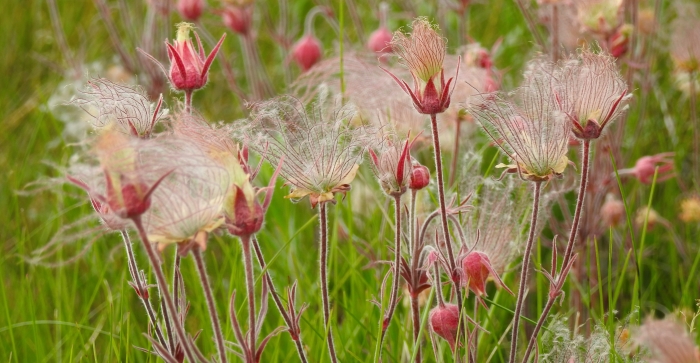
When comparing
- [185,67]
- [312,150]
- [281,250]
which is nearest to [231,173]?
[312,150]

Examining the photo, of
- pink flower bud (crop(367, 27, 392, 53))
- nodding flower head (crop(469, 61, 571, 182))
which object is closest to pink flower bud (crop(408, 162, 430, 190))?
nodding flower head (crop(469, 61, 571, 182))

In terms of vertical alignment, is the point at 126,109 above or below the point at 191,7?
below

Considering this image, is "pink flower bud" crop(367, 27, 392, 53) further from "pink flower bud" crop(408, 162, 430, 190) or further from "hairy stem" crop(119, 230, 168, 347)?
"hairy stem" crop(119, 230, 168, 347)

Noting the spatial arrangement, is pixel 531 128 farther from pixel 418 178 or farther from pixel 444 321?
pixel 444 321

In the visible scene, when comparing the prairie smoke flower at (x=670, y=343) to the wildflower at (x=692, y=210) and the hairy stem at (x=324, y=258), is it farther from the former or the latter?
the wildflower at (x=692, y=210)

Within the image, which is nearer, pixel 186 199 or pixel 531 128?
pixel 186 199
